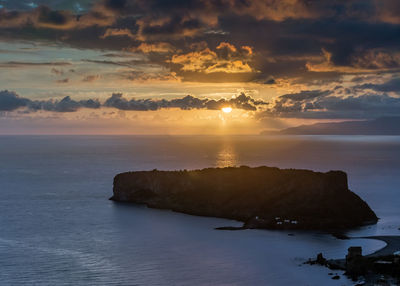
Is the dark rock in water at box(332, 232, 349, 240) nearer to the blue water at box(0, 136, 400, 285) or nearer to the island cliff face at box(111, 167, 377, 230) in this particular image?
the blue water at box(0, 136, 400, 285)

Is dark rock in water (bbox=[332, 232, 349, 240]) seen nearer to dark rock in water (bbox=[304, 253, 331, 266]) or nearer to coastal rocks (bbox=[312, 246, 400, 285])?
dark rock in water (bbox=[304, 253, 331, 266])

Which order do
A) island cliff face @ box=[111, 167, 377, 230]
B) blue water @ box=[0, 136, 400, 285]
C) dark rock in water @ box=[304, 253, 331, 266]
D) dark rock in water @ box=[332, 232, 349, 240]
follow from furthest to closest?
1. island cliff face @ box=[111, 167, 377, 230]
2. dark rock in water @ box=[332, 232, 349, 240]
3. dark rock in water @ box=[304, 253, 331, 266]
4. blue water @ box=[0, 136, 400, 285]

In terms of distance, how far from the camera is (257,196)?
11038cm

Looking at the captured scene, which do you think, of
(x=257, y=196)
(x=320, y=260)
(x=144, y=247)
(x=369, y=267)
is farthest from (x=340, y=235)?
(x=144, y=247)

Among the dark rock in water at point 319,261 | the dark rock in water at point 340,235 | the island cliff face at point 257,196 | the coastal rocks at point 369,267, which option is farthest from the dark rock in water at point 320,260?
the island cliff face at point 257,196

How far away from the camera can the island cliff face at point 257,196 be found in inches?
3932

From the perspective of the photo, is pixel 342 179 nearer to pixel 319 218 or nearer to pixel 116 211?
pixel 319 218

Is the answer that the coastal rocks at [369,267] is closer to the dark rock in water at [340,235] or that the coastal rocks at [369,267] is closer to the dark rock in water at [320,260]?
the dark rock in water at [320,260]

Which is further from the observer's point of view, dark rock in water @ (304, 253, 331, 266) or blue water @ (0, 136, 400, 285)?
dark rock in water @ (304, 253, 331, 266)

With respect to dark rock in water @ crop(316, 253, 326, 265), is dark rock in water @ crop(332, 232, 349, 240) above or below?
above

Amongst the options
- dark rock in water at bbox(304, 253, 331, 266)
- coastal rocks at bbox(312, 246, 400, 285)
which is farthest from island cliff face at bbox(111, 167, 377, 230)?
coastal rocks at bbox(312, 246, 400, 285)

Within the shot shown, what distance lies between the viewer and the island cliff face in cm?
9988

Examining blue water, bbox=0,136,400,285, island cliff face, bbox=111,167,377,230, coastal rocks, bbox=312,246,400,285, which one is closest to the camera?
coastal rocks, bbox=312,246,400,285

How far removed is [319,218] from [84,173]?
A: 394ft
